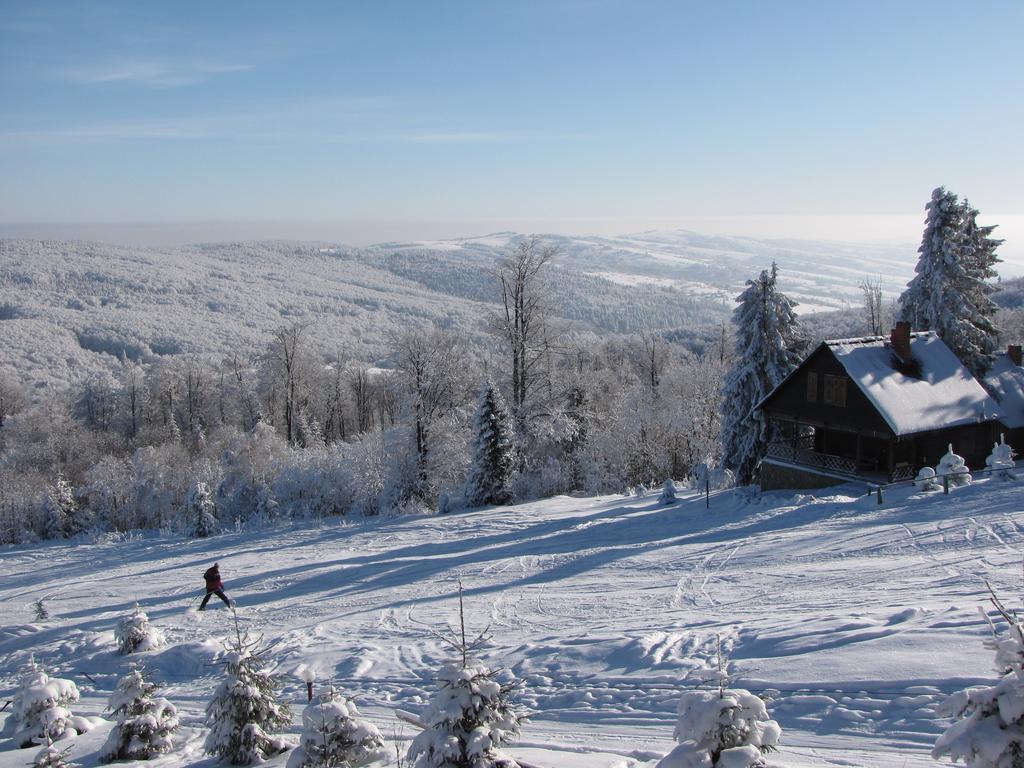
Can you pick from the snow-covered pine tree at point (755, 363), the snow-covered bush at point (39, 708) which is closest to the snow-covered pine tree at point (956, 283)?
the snow-covered pine tree at point (755, 363)

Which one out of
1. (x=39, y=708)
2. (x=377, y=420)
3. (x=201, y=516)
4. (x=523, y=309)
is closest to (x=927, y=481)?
(x=523, y=309)

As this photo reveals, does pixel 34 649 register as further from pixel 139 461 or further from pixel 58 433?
pixel 58 433

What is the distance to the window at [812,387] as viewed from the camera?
26.9m

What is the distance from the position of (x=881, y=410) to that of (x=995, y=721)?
22344mm

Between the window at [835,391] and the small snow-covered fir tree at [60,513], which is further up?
the window at [835,391]

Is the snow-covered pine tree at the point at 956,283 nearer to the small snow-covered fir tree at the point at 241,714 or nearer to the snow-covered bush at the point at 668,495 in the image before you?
the snow-covered bush at the point at 668,495

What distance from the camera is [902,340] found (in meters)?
26.6

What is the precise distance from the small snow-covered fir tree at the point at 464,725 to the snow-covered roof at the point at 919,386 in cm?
2195

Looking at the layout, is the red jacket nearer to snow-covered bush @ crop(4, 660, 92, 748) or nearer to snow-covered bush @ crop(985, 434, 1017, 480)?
snow-covered bush @ crop(4, 660, 92, 748)

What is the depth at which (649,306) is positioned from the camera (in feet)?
528

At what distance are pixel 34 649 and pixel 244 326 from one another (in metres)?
134

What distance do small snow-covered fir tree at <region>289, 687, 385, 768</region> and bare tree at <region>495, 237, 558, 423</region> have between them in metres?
25.0

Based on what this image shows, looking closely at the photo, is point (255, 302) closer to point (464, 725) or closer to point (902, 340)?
point (902, 340)

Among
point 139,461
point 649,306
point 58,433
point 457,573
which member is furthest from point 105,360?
point 457,573
